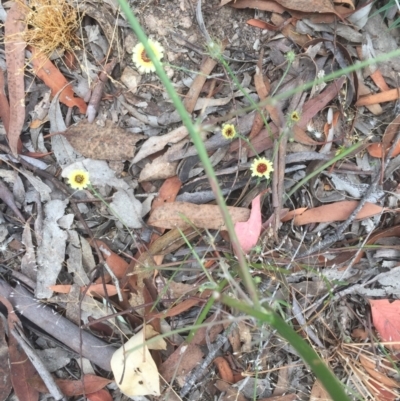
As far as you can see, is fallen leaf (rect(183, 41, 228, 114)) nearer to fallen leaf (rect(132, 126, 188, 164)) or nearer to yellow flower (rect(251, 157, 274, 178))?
fallen leaf (rect(132, 126, 188, 164))

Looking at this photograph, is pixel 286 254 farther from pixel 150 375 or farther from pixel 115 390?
pixel 115 390

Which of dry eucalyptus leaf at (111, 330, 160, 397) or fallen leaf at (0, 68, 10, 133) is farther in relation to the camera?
fallen leaf at (0, 68, 10, 133)

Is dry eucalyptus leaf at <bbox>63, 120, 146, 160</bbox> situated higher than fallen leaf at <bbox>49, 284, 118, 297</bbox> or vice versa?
dry eucalyptus leaf at <bbox>63, 120, 146, 160</bbox>

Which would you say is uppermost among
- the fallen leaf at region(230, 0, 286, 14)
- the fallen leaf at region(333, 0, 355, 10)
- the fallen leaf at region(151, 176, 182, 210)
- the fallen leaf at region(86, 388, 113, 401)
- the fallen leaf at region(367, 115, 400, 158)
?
the fallen leaf at region(230, 0, 286, 14)

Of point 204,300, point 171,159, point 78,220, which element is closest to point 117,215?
point 78,220

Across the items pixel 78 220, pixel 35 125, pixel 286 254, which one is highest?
pixel 35 125

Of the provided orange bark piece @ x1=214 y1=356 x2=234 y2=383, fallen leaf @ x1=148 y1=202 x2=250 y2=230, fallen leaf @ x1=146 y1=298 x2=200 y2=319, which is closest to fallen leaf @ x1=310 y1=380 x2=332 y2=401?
orange bark piece @ x1=214 y1=356 x2=234 y2=383

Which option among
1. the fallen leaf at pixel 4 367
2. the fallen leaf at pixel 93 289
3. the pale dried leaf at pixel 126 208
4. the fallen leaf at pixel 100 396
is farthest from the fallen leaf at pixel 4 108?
the fallen leaf at pixel 100 396
